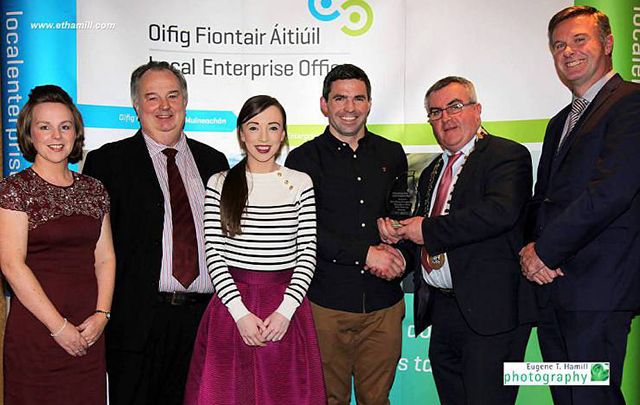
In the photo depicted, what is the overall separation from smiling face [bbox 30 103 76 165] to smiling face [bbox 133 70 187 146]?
441 mm

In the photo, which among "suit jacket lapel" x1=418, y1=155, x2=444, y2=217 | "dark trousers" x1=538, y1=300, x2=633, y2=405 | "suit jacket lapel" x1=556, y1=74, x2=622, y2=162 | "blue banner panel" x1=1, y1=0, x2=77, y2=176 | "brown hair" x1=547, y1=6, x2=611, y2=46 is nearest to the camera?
"dark trousers" x1=538, y1=300, x2=633, y2=405

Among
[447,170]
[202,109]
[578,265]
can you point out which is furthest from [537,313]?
[202,109]

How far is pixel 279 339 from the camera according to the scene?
8.81ft

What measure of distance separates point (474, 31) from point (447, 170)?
4.22ft

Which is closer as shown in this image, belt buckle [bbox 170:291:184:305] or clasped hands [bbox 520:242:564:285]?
clasped hands [bbox 520:242:564:285]

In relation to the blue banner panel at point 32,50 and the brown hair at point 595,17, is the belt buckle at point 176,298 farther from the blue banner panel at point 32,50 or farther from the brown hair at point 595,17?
the brown hair at point 595,17

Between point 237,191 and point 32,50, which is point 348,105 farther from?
point 32,50

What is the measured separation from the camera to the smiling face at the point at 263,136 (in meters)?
2.78

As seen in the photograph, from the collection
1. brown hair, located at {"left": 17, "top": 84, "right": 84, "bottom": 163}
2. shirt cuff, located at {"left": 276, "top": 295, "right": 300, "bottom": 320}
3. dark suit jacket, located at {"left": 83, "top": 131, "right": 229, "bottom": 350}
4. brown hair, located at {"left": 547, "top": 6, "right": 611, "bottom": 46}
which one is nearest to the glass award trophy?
shirt cuff, located at {"left": 276, "top": 295, "right": 300, "bottom": 320}

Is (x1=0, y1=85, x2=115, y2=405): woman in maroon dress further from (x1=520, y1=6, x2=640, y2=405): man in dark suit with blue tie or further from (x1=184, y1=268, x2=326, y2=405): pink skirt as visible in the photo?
(x1=520, y1=6, x2=640, y2=405): man in dark suit with blue tie

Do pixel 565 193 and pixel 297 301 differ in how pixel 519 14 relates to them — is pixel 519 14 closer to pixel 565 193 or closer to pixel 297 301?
pixel 565 193

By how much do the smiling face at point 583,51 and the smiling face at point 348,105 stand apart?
3.21 ft

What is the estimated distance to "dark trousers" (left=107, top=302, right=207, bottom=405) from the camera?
9.43ft

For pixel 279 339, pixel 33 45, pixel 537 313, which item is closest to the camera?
pixel 279 339
